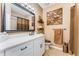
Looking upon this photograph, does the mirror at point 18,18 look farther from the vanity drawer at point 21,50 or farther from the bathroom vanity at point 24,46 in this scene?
the vanity drawer at point 21,50

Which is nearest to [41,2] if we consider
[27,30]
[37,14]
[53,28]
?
[37,14]

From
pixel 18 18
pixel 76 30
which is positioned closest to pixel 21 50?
pixel 18 18

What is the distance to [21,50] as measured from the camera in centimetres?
125

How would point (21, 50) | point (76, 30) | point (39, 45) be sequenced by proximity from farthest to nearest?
1. point (39, 45)
2. point (76, 30)
3. point (21, 50)

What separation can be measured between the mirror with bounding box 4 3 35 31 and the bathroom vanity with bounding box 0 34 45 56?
5.9 inches

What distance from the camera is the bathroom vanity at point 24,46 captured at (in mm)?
1064

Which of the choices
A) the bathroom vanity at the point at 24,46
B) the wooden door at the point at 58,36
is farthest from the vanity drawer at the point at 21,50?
the wooden door at the point at 58,36

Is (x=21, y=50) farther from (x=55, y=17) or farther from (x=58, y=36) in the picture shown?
(x=55, y=17)

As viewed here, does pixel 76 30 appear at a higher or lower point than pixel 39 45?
higher

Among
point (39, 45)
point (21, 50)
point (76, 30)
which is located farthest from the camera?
point (39, 45)

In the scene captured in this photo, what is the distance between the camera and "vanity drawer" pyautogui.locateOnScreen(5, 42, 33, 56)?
1.07 m

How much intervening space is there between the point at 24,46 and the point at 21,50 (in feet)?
0.24

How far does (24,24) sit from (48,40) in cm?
41

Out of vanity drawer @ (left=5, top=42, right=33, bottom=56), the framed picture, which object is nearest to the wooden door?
the framed picture
